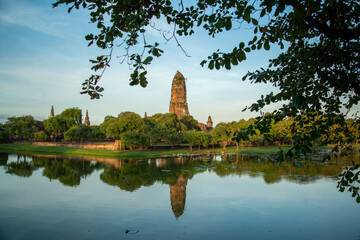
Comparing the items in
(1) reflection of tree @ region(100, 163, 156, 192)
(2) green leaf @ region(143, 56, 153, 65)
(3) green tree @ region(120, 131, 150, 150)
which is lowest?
(1) reflection of tree @ region(100, 163, 156, 192)

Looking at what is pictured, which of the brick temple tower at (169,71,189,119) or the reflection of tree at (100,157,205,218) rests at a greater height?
the brick temple tower at (169,71,189,119)

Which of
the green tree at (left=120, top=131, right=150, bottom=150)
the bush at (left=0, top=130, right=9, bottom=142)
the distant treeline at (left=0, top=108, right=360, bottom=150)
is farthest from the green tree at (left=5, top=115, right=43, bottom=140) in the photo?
the green tree at (left=120, top=131, right=150, bottom=150)

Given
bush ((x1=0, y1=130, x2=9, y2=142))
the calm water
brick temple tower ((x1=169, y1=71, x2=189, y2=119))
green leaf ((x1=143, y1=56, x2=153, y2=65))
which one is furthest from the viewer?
brick temple tower ((x1=169, y1=71, x2=189, y2=119))

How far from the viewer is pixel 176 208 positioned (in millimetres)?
12938

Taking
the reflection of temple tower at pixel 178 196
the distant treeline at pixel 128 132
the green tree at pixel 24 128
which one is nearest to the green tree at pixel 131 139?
the distant treeline at pixel 128 132

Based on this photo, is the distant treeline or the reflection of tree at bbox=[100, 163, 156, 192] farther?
the distant treeline

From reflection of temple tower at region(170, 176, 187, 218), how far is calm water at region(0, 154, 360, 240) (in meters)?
0.06

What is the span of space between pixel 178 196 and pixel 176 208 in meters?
2.47

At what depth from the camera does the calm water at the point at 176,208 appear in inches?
383

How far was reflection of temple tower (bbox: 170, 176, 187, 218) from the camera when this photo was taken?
41.3 ft

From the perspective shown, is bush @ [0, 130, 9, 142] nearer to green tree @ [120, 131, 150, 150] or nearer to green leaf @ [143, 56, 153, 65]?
green tree @ [120, 131, 150, 150]

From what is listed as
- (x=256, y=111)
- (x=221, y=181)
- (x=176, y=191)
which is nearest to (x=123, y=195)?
(x=176, y=191)

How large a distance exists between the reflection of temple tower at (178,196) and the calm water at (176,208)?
2.5 inches

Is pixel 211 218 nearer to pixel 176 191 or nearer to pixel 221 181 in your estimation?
pixel 176 191
